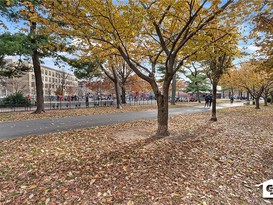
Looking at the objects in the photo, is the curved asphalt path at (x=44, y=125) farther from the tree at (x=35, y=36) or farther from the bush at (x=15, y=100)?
the bush at (x=15, y=100)

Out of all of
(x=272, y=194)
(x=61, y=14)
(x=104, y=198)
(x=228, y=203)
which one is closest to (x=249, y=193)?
(x=272, y=194)

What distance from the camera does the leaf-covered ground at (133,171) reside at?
9.05 ft

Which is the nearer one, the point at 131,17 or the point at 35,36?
the point at 131,17

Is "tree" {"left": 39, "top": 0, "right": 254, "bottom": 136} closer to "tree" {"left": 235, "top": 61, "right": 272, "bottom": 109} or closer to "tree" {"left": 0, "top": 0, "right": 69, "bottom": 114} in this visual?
"tree" {"left": 0, "top": 0, "right": 69, "bottom": 114}

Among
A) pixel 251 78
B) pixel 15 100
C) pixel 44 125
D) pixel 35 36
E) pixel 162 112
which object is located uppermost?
pixel 35 36

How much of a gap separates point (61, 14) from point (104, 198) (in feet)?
16.9

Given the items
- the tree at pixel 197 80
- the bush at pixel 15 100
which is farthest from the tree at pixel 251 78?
the bush at pixel 15 100

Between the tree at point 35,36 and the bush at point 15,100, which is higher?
the tree at point 35,36

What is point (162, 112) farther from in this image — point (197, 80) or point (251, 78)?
point (197, 80)

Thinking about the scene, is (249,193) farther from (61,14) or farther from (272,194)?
(61,14)

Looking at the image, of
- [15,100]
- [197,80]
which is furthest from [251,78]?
[15,100]

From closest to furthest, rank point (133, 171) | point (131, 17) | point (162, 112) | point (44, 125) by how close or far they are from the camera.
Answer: point (133, 171) → point (131, 17) → point (162, 112) → point (44, 125)

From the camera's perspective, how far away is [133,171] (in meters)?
3.53

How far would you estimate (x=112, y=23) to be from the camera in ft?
16.9
